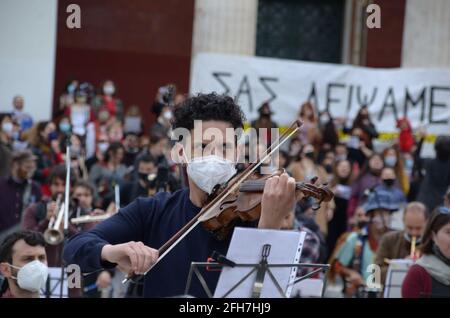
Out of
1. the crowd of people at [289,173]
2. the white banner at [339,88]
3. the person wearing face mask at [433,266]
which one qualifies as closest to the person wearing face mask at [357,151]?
the crowd of people at [289,173]

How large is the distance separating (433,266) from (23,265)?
8.40 feet

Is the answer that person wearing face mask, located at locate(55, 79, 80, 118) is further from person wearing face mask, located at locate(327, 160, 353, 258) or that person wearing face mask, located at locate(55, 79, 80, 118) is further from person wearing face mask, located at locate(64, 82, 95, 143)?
person wearing face mask, located at locate(327, 160, 353, 258)

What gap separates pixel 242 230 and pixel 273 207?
16 cm

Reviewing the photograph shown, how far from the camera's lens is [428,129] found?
15.6 metres

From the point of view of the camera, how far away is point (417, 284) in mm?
6590

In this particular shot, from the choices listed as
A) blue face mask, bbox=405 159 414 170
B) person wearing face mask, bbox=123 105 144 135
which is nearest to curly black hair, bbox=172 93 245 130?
person wearing face mask, bbox=123 105 144 135

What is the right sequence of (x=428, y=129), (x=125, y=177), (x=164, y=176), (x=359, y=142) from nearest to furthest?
(x=164, y=176)
(x=125, y=177)
(x=359, y=142)
(x=428, y=129)

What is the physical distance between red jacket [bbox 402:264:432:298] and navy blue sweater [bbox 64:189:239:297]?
237 centimetres

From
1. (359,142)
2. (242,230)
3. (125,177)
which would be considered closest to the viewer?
(242,230)

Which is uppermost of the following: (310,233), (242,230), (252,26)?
(252,26)

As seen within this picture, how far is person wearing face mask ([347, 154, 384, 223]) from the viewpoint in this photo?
1252 centimetres

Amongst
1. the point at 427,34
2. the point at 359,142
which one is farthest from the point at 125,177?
the point at 427,34

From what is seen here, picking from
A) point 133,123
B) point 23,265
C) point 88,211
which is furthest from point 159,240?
point 133,123

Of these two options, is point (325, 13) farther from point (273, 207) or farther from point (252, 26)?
point (273, 207)
